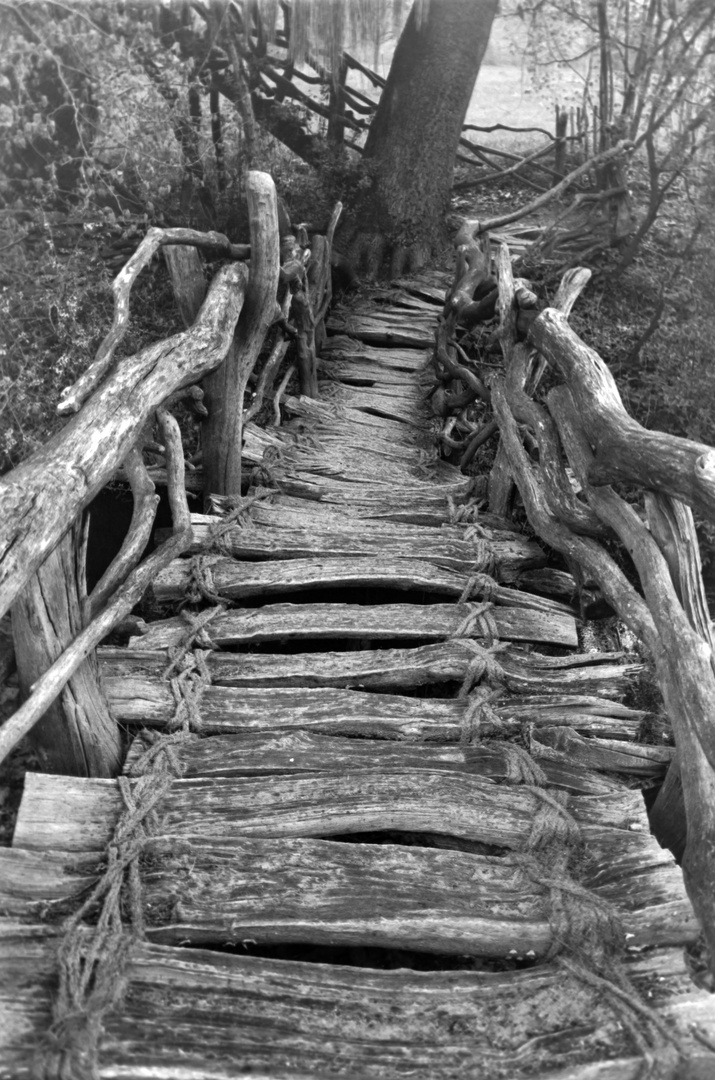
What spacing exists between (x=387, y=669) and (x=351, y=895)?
3.50 ft

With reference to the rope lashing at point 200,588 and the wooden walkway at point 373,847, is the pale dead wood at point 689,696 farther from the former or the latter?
the rope lashing at point 200,588

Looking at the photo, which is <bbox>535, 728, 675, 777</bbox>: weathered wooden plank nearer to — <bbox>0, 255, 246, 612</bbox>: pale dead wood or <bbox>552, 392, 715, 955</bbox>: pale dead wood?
<bbox>552, 392, 715, 955</bbox>: pale dead wood

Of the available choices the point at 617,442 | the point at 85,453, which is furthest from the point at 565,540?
the point at 85,453

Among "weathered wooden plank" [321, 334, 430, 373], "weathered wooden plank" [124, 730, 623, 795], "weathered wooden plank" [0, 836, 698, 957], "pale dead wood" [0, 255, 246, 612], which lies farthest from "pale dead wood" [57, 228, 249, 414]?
"weathered wooden plank" [321, 334, 430, 373]

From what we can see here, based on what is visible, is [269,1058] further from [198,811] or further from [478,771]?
[478,771]

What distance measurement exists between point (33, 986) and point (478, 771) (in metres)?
1.18

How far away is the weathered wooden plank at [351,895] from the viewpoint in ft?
6.07

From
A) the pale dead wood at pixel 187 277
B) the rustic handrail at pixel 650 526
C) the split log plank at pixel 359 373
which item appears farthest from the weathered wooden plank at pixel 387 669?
the split log plank at pixel 359 373

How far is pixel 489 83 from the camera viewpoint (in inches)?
610

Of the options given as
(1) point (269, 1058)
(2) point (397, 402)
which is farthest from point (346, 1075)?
(2) point (397, 402)

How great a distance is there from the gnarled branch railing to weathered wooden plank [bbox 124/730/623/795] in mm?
245

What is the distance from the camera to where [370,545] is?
386 cm

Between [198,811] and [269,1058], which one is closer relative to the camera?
[269,1058]

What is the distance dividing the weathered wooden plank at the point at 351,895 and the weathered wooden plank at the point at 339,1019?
8 centimetres
